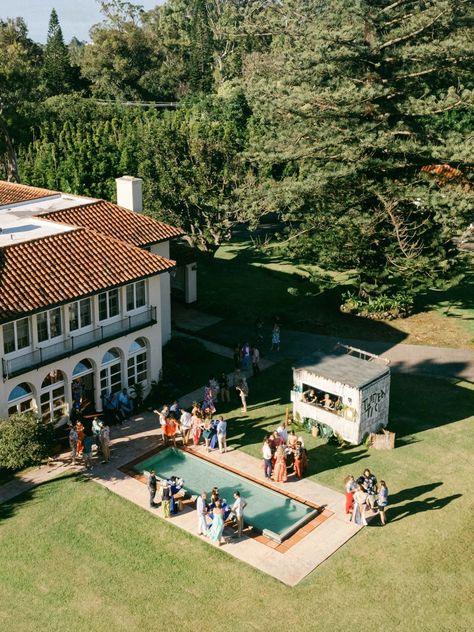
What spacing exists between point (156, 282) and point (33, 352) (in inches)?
Answer: 270

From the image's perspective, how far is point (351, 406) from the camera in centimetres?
2938

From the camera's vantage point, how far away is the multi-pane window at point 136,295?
32.2 meters

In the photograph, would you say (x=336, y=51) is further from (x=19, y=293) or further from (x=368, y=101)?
(x=19, y=293)

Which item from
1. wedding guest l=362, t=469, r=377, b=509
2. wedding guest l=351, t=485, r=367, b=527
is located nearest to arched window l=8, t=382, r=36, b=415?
wedding guest l=351, t=485, r=367, b=527

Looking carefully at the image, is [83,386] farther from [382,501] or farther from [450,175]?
[450,175]

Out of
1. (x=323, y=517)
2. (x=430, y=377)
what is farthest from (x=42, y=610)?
(x=430, y=377)

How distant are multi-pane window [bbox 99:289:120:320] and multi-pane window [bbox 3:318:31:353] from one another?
364cm

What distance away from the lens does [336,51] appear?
3781 centimetres

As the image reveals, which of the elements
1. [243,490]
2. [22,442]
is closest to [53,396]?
[22,442]

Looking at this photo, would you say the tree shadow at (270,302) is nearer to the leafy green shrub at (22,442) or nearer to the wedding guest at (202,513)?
the leafy green shrub at (22,442)

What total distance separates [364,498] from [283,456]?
11.8 ft

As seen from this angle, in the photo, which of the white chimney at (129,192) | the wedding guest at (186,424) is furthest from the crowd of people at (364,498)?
the white chimney at (129,192)

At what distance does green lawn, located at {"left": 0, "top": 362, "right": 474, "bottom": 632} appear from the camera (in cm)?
2058

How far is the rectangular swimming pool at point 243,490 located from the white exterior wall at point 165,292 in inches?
394
